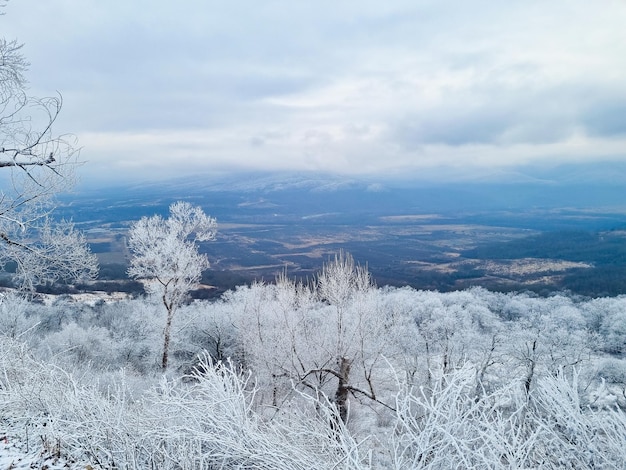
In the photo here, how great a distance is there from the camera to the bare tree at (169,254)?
16297mm

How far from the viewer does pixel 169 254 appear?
16469 mm

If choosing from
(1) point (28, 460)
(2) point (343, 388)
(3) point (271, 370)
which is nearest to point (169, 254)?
(3) point (271, 370)

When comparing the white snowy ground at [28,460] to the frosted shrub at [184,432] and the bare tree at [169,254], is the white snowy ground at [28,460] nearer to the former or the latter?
the frosted shrub at [184,432]

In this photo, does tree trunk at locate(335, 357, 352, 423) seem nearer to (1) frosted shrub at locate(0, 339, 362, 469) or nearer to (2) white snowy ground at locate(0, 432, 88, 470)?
(1) frosted shrub at locate(0, 339, 362, 469)

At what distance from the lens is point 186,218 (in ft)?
57.9

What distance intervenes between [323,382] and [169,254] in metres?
8.46

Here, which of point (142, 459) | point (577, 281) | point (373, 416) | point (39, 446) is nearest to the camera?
point (142, 459)

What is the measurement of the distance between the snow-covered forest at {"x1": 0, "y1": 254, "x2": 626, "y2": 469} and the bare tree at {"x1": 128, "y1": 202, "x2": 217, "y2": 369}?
3.44 meters

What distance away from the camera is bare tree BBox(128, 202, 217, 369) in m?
16.3

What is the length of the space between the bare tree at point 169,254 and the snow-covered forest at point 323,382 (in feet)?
11.3

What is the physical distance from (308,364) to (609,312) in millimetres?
27169

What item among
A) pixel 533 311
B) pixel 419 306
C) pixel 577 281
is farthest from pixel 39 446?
pixel 577 281

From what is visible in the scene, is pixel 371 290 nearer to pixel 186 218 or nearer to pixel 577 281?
pixel 186 218

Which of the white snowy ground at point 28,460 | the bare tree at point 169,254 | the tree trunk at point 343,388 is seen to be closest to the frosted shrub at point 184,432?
the white snowy ground at point 28,460
